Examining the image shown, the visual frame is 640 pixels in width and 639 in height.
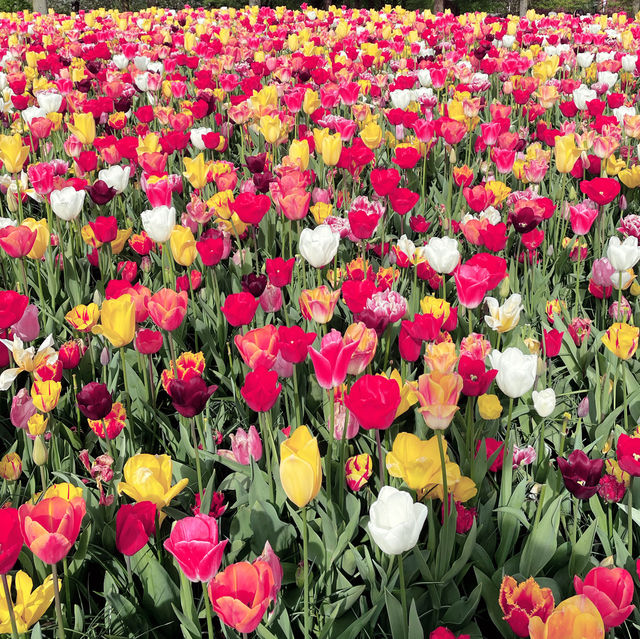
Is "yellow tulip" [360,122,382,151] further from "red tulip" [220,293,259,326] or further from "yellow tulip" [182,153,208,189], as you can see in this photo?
"red tulip" [220,293,259,326]

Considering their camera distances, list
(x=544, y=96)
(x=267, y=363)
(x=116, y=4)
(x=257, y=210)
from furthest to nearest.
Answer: (x=116, y=4), (x=544, y=96), (x=257, y=210), (x=267, y=363)

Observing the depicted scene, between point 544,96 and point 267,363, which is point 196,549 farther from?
point 544,96

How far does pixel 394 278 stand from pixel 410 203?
1.15 ft

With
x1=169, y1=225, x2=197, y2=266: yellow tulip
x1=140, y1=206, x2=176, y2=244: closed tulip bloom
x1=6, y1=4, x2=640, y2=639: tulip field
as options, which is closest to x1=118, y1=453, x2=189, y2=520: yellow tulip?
x1=6, y1=4, x2=640, y2=639: tulip field

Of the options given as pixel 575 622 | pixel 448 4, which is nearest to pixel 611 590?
pixel 575 622

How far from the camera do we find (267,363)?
5.24 ft

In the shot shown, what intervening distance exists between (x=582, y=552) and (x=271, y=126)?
278 centimetres

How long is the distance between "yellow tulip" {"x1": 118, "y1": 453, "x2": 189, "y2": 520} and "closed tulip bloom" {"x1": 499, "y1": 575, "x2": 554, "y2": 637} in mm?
622

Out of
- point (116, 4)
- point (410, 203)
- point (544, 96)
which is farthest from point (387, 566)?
point (116, 4)

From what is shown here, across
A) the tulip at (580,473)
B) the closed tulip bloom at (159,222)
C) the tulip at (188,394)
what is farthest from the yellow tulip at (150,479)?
the closed tulip bloom at (159,222)

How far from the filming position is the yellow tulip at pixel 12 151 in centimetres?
299

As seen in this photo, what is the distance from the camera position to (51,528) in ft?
3.72

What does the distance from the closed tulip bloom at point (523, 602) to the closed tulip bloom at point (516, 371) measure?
470 mm

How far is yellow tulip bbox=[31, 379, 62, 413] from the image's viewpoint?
1593mm
